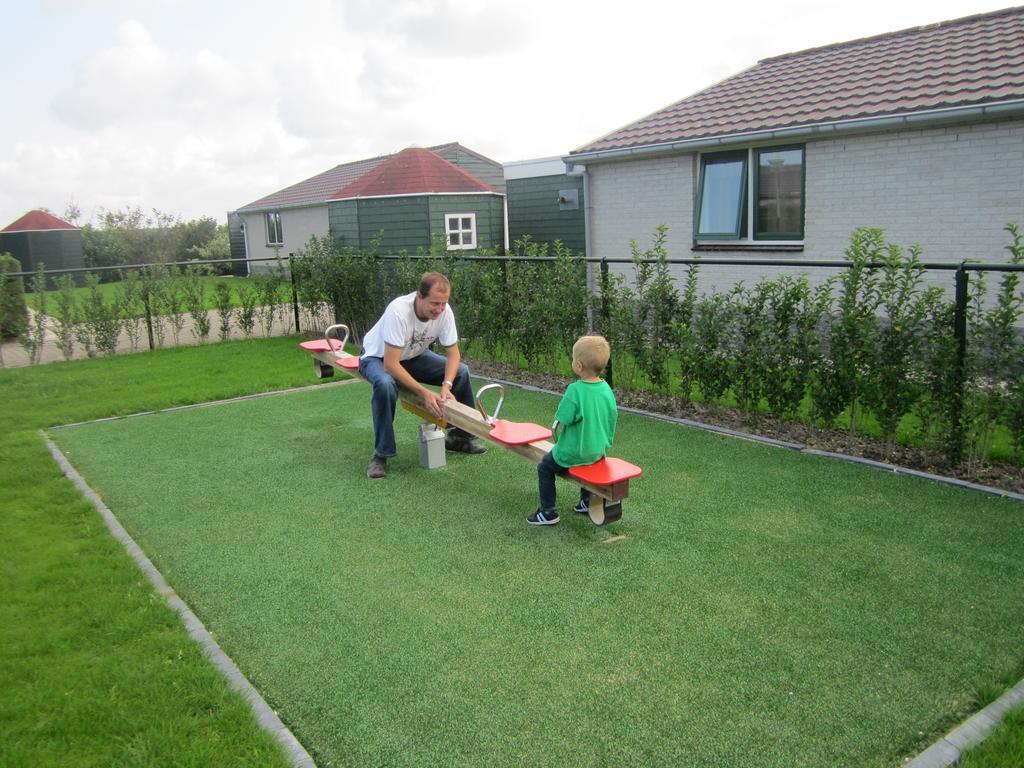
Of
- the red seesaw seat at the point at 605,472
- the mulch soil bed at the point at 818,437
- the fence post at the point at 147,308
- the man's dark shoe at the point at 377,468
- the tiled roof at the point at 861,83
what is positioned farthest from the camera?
the fence post at the point at 147,308

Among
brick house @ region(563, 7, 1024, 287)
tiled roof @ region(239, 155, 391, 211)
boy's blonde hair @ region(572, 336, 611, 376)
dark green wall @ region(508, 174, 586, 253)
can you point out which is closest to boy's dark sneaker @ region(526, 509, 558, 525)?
boy's blonde hair @ region(572, 336, 611, 376)

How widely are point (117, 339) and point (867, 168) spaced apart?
1149 cm

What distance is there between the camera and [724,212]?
11805 millimetres

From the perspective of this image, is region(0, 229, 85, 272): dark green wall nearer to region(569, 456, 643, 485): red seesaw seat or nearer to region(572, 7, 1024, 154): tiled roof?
region(572, 7, 1024, 154): tiled roof

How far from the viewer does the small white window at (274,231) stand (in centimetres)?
3192

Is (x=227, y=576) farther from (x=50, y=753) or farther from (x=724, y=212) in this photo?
(x=724, y=212)

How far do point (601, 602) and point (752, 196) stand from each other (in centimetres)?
900

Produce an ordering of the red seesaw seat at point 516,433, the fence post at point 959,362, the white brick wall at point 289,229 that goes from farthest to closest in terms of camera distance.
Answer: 1. the white brick wall at point 289,229
2. the fence post at point 959,362
3. the red seesaw seat at point 516,433

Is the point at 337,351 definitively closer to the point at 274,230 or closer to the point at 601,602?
the point at 601,602

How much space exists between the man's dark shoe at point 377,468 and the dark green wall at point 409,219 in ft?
58.0

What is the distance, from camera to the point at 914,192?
32.0ft

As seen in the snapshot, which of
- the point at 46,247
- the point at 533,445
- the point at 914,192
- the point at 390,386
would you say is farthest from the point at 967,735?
the point at 46,247

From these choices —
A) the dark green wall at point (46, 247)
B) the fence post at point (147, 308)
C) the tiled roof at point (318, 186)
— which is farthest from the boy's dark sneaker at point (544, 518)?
the dark green wall at point (46, 247)

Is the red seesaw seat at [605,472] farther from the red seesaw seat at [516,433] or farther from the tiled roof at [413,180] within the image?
the tiled roof at [413,180]
